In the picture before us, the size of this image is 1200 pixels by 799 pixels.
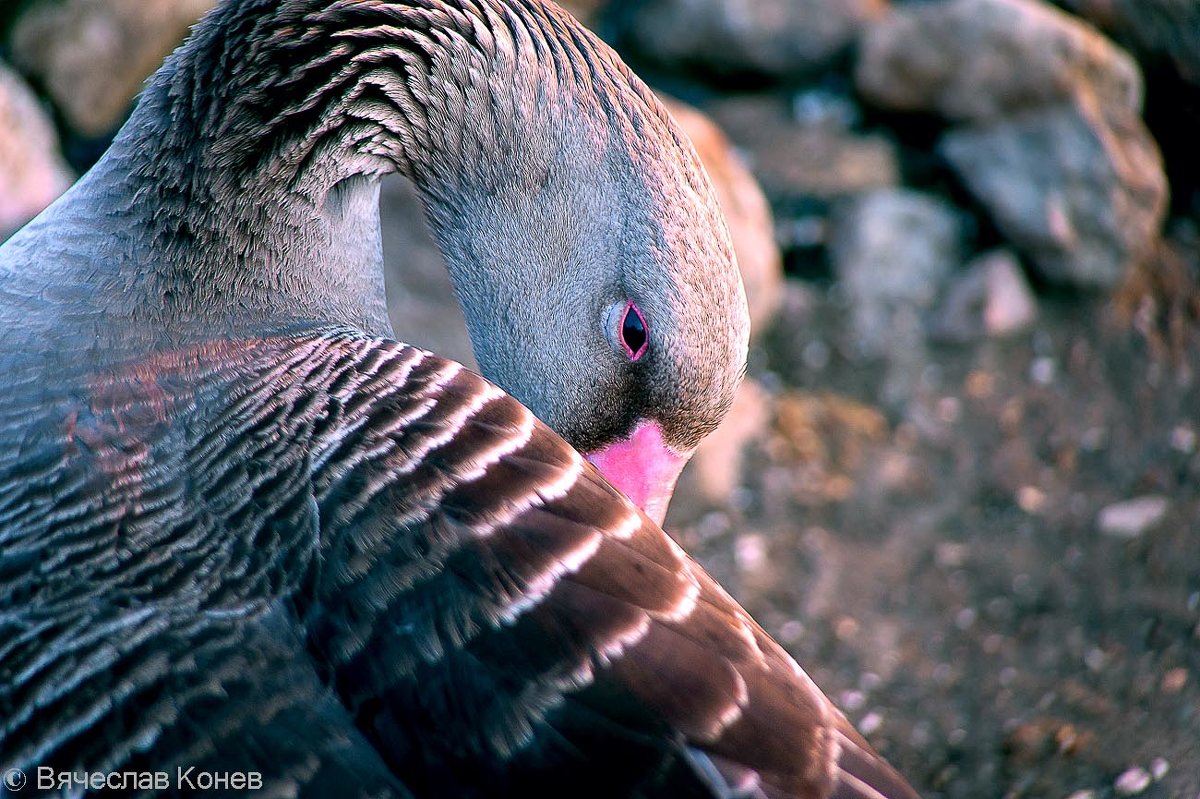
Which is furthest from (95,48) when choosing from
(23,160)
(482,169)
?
(482,169)

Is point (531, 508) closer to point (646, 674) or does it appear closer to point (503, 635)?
point (503, 635)

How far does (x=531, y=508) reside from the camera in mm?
2408

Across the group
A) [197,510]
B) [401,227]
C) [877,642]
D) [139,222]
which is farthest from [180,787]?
[401,227]

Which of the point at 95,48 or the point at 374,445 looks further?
the point at 95,48

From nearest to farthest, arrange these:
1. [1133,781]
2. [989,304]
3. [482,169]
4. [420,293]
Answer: [482,169]
[1133,781]
[420,293]
[989,304]

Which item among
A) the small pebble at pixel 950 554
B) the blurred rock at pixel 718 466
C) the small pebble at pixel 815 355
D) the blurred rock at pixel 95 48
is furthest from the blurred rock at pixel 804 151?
the blurred rock at pixel 95 48

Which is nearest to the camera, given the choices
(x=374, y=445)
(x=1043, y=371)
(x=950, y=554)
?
(x=374, y=445)

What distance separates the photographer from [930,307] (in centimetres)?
650

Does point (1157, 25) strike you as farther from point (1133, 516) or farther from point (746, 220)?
point (1133, 516)

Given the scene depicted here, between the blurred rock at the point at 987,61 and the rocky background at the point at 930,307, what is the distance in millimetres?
17

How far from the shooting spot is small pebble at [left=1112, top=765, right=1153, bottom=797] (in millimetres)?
3719

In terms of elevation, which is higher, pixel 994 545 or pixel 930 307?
pixel 930 307

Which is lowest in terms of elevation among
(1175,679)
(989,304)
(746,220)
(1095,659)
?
(1095,659)

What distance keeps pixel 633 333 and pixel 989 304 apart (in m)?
3.96
